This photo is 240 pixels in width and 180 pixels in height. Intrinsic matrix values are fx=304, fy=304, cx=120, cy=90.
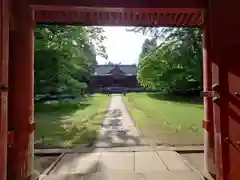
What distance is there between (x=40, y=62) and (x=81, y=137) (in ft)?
18.0

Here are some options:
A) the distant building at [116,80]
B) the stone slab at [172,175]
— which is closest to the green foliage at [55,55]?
the stone slab at [172,175]

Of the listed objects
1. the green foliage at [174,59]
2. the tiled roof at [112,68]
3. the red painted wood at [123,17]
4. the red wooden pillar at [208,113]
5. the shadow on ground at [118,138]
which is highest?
the tiled roof at [112,68]

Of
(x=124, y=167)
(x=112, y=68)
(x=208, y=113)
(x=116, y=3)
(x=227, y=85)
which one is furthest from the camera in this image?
(x=112, y=68)

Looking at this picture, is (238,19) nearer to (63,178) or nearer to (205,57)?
(205,57)

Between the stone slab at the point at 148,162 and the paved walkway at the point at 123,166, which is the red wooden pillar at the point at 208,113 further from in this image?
the stone slab at the point at 148,162

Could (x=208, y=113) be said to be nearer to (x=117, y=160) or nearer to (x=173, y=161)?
(x=173, y=161)

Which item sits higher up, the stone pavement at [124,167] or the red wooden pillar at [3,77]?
the red wooden pillar at [3,77]

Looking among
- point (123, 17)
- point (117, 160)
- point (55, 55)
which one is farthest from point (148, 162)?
point (55, 55)

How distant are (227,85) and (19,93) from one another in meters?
2.38

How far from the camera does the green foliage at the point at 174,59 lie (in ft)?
49.3

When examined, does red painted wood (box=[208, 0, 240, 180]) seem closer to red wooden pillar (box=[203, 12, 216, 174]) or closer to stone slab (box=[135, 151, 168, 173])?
red wooden pillar (box=[203, 12, 216, 174])

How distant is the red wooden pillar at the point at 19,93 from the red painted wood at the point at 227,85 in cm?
220

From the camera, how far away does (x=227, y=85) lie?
106 inches

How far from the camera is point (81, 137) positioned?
7.99 meters
